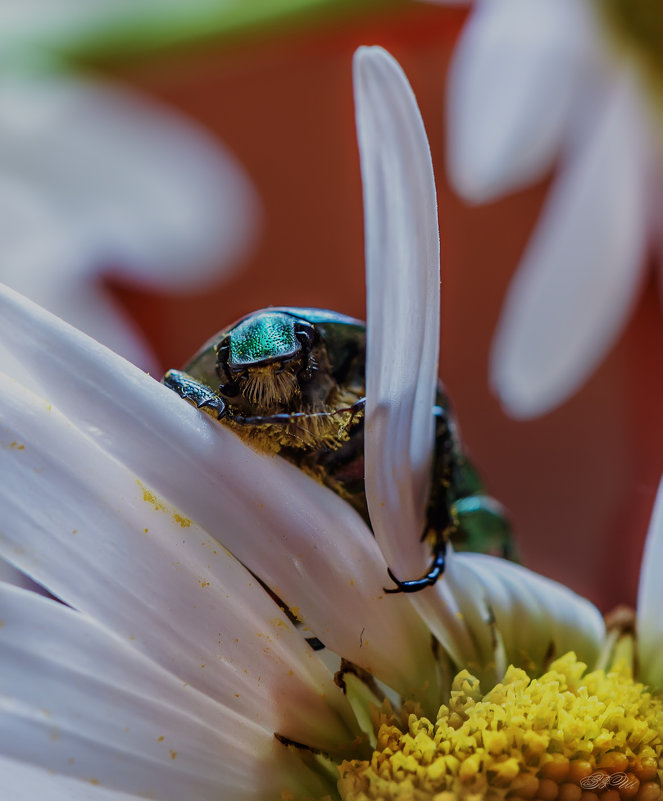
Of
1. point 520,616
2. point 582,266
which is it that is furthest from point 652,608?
point 582,266

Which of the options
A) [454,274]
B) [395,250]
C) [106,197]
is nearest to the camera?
[395,250]

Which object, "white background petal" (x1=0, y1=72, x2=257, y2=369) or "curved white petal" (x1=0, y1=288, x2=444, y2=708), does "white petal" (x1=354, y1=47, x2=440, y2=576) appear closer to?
"curved white petal" (x1=0, y1=288, x2=444, y2=708)

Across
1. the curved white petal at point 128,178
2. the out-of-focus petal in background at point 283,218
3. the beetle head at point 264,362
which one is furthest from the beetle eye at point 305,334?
the curved white petal at point 128,178

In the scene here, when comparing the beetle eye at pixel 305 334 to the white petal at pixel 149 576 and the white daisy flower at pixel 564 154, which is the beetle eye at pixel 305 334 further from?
the white daisy flower at pixel 564 154

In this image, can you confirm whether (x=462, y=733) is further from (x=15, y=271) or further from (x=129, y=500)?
(x=15, y=271)

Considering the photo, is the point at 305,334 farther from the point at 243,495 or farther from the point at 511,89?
the point at 511,89

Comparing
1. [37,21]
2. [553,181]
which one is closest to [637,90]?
[553,181]

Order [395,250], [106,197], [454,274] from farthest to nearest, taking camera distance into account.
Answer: [106,197] < [454,274] < [395,250]
